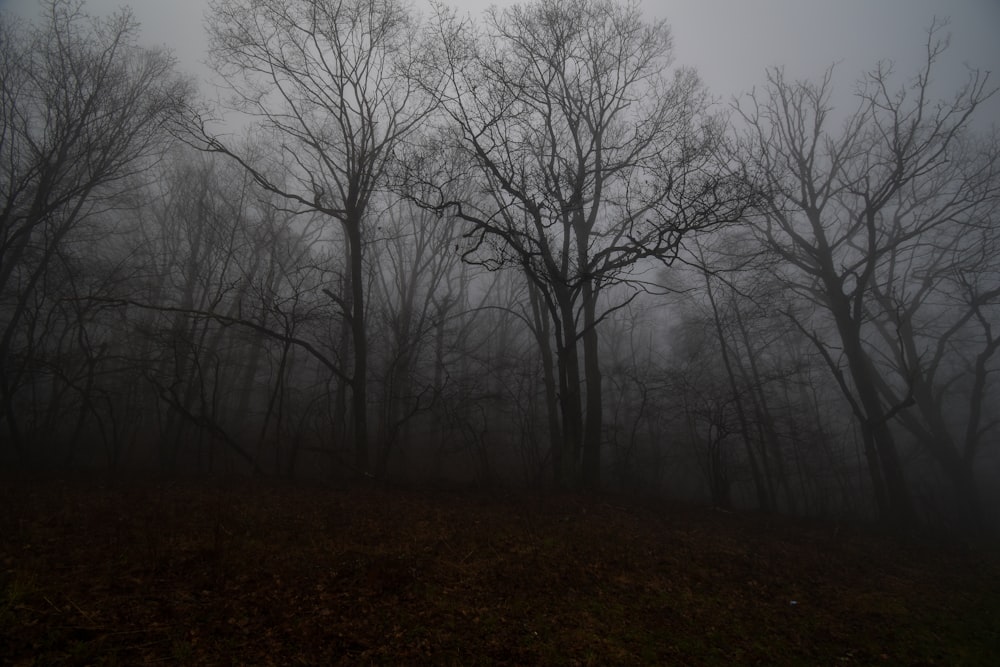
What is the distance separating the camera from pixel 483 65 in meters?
9.45

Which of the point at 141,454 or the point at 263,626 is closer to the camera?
the point at 263,626

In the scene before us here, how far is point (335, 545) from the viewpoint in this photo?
4973 millimetres

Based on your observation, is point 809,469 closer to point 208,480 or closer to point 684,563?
point 684,563

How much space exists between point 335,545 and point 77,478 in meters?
6.19

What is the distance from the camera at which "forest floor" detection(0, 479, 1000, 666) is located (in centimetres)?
323

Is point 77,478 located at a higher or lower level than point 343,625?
higher

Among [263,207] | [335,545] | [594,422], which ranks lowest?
[335,545]

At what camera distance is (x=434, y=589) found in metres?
4.17

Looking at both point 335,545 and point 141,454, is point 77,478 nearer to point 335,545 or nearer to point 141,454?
point 335,545

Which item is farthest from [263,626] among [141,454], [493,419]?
[493,419]

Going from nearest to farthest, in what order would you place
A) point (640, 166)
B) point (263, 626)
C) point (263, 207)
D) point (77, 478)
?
point (263, 626)
point (77, 478)
point (640, 166)
point (263, 207)

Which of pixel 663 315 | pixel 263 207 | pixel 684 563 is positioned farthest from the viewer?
pixel 663 315

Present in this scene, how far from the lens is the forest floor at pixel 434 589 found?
10.6 ft

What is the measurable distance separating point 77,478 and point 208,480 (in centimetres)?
198
